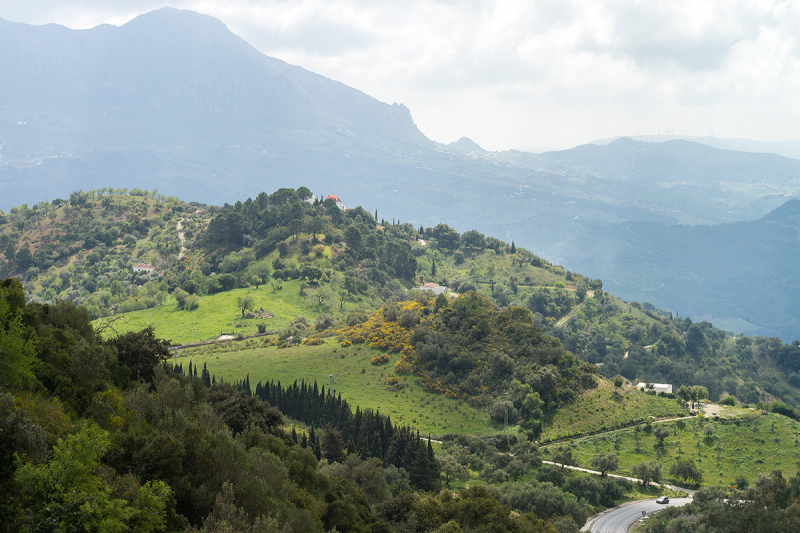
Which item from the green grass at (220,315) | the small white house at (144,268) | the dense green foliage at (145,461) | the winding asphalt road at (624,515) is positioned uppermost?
the dense green foliage at (145,461)

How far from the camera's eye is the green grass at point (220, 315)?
86.8 metres

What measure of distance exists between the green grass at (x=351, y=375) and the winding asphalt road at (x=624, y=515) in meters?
17.9

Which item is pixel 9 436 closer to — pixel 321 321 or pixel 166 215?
pixel 321 321

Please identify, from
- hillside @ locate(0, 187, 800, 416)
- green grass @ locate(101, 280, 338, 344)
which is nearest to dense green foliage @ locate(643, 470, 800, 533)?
hillside @ locate(0, 187, 800, 416)

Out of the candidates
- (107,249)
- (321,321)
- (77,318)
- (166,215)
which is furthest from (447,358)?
(166,215)

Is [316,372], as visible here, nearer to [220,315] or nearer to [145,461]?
[220,315]

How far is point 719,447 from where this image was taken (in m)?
54.5

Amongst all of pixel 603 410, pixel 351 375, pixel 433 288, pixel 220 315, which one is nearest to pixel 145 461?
pixel 603 410

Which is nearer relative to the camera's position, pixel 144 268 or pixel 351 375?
pixel 351 375

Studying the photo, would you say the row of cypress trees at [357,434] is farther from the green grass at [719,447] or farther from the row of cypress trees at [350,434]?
the green grass at [719,447]

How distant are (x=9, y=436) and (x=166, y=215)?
14880cm

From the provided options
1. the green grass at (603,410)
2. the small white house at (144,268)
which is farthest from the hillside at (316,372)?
the small white house at (144,268)

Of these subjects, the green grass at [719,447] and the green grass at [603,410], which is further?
the green grass at [603,410]

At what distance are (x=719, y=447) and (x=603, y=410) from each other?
11587 millimetres
